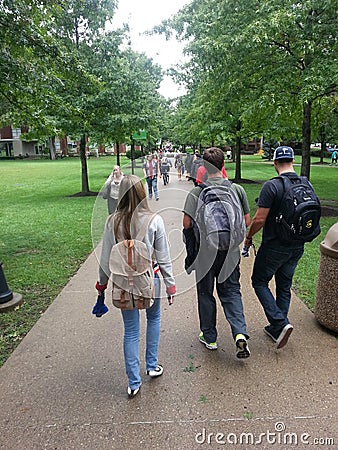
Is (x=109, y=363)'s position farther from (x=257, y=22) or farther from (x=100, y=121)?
(x=100, y=121)

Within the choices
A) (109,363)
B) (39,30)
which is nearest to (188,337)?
(109,363)

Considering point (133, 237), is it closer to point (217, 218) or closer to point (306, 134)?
point (217, 218)

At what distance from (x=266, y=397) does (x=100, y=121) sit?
13.9 metres

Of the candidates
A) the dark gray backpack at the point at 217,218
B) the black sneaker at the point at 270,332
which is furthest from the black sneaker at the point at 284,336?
the dark gray backpack at the point at 217,218

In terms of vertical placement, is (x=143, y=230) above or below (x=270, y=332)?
above

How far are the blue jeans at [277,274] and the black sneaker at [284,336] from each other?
2.8 inches

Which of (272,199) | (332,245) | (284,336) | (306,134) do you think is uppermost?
(306,134)

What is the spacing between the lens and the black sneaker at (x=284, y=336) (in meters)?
3.47

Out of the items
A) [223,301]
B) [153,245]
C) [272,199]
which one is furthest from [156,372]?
[272,199]

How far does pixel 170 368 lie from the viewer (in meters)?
3.39

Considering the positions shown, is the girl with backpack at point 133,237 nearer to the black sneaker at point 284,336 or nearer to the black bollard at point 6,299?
the black sneaker at point 284,336

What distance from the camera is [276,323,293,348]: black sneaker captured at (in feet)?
11.4

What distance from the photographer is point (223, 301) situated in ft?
Result: 11.8

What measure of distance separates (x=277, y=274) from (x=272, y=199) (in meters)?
0.85
